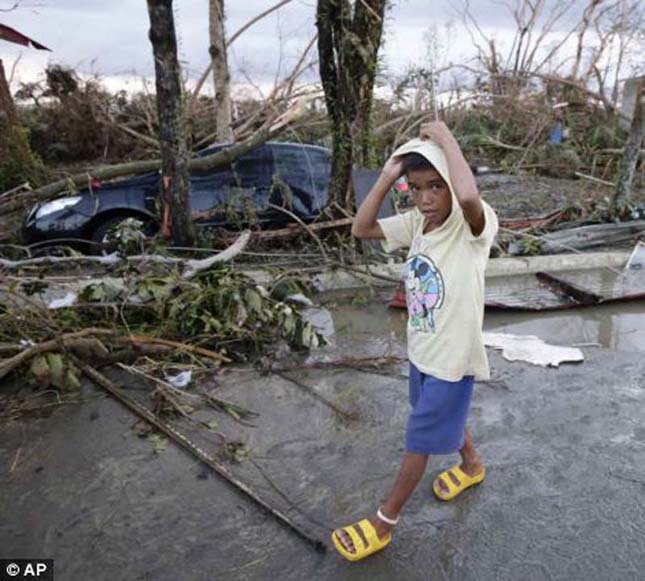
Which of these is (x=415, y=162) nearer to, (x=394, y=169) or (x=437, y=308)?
(x=394, y=169)

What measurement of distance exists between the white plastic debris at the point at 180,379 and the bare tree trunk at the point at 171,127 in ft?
9.63

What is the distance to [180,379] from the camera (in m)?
3.61

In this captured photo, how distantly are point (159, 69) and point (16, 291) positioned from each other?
9.79 feet

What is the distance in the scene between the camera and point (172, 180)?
6.13m

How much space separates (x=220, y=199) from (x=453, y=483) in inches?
218

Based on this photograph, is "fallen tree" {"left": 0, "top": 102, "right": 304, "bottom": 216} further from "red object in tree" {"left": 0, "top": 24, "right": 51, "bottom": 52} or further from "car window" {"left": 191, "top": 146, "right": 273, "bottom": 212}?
→ "red object in tree" {"left": 0, "top": 24, "right": 51, "bottom": 52}

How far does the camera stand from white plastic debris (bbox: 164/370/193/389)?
3.58 meters

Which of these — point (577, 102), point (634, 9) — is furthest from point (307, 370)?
point (634, 9)

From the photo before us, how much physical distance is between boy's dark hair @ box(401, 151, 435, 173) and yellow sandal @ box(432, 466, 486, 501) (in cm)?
141

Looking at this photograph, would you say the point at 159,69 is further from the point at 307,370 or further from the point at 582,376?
the point at 582,376

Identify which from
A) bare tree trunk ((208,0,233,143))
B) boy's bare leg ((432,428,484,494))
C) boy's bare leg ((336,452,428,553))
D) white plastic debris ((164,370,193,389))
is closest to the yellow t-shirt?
boy's bare leg ((336,452,428,553))

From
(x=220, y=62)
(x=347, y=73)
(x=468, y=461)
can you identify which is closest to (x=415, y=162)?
(x=468, y=461)

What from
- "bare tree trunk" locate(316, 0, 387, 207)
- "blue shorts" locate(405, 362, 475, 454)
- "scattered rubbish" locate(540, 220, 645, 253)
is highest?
"bare tree trunk" locate(316, 0, 387, 207)

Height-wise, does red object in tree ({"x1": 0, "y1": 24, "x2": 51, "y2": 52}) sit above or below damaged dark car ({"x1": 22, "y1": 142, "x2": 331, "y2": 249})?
above
